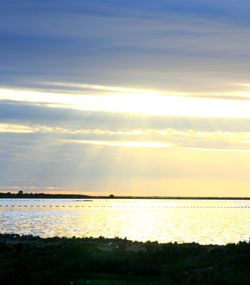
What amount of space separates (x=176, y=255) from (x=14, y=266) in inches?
355

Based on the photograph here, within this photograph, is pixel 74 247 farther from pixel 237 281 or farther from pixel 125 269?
pixel 237 281

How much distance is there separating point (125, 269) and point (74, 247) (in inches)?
283

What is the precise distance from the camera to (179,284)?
31.6 m

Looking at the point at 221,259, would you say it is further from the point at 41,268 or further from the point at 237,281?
the point at 41,268

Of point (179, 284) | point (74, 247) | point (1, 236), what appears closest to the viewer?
point (179, 284)

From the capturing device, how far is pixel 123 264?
3831 cm

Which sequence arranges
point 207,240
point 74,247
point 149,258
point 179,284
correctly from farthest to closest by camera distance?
point 207,240, point 74,247, point 149,258, point 179,284

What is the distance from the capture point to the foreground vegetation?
33406 mm

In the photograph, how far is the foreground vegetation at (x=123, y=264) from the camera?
33406 mm

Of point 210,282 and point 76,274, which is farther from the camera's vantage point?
point 76,274

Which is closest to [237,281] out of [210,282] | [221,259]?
[210,282]

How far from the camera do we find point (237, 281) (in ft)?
107

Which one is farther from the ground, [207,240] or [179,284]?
[207,240]

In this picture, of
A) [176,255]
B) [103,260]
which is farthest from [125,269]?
[176,255]
